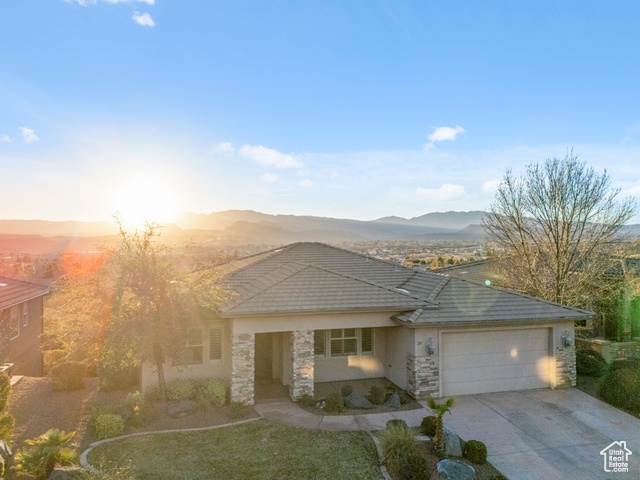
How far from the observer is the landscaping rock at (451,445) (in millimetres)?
9516

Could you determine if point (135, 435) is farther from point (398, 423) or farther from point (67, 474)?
point (398, 423)

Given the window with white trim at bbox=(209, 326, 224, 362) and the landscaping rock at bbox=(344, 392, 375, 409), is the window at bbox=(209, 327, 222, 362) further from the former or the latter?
the landscaping rock at bbox=(344, 392, 375, 409)

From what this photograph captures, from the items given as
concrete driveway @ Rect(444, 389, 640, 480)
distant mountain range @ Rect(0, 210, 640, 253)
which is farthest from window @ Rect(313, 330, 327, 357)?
distant mountain range @ Rect(0, 210, 640, 253)

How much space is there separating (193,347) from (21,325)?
9850 millimetres

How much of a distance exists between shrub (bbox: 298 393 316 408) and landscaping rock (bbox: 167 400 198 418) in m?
3.01

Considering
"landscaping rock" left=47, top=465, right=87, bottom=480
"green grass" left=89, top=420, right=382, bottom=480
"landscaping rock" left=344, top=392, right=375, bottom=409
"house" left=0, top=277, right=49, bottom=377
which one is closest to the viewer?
"landscaping rock" left=47, top=465, right=87, bottom=480

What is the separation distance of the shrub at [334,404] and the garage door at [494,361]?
11.6 feet

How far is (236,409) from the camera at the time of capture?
477 inches

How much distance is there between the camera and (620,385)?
12.8 m

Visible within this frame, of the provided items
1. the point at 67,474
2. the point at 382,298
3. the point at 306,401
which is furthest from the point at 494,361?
the point at 67,474

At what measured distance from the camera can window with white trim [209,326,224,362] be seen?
14023mm

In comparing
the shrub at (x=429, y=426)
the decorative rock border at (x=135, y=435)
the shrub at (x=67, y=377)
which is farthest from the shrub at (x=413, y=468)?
the shrub at (x=67, y=377)

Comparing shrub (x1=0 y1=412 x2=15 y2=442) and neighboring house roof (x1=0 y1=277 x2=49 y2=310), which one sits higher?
neighboring house roof (x1=0 y1=277 x2=49 y2=310)

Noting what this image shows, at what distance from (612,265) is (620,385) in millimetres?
10195
